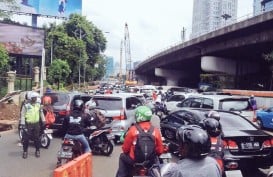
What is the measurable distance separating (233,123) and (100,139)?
3.63 metres

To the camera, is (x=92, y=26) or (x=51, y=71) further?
(x=92, y=26)

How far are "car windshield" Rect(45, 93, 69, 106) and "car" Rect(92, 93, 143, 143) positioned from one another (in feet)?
6.90

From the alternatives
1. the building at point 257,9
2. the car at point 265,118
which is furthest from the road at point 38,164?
the building at point 257,9

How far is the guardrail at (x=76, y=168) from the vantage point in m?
5.13

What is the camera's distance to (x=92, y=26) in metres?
77.8

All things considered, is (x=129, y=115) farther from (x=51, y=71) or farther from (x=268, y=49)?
(x=51, y=71)

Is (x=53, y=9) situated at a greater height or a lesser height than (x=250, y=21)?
greater

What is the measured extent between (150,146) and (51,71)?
44.2 metres

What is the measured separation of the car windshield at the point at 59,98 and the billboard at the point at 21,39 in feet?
97.1

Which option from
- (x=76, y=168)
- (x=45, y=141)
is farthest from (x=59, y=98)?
(x=76, y=168)

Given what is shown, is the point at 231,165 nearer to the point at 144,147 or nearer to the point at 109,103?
the point at 144,147

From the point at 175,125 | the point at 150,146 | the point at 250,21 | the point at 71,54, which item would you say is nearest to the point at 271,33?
the point at 250,21

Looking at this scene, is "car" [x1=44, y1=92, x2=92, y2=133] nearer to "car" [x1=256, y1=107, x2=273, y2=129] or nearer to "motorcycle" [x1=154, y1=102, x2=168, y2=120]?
"car" [x1=256, y1=107, x2=273, y2=129]

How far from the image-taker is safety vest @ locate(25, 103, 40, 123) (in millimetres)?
11305
